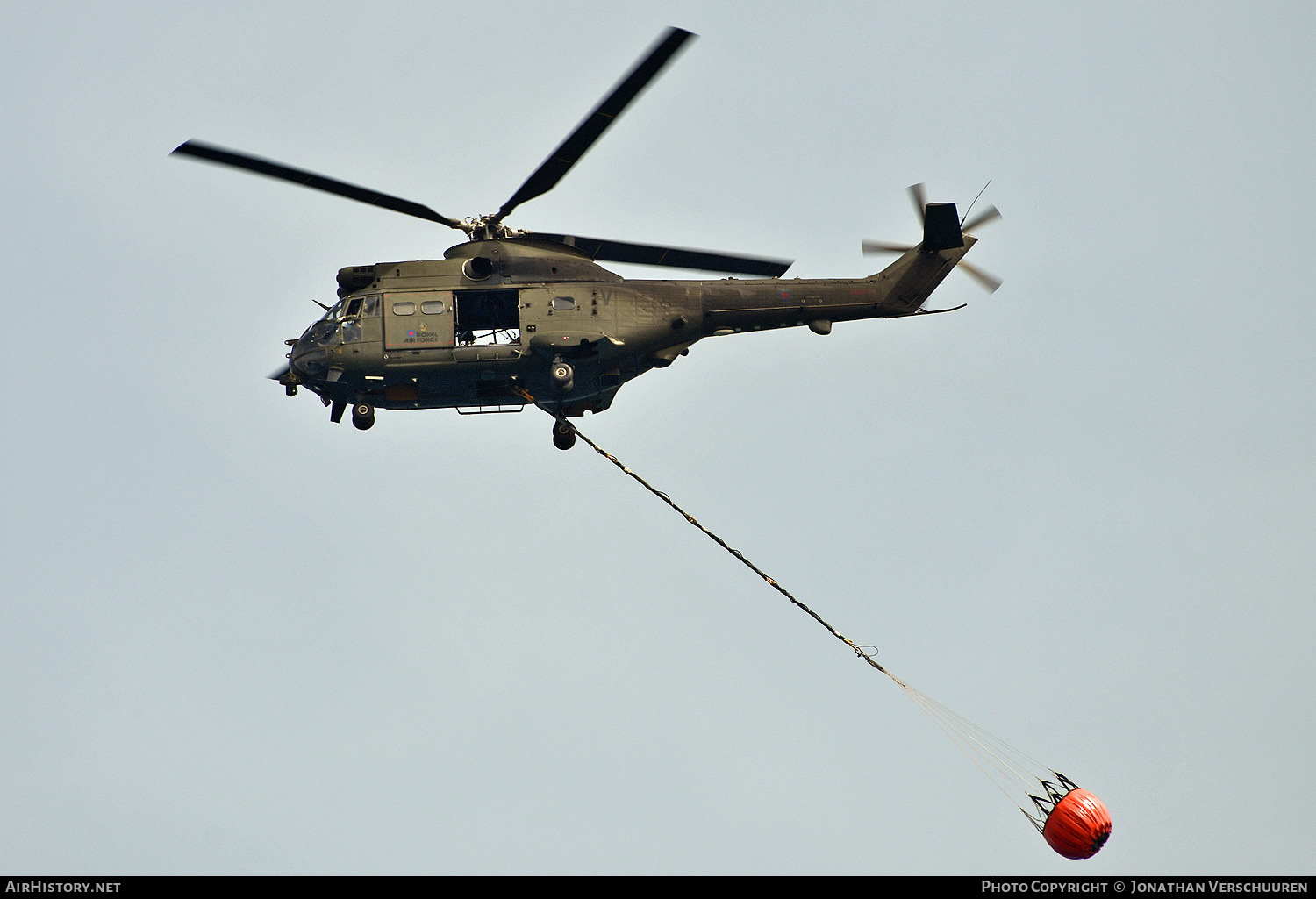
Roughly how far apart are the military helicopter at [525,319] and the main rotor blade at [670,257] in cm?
4

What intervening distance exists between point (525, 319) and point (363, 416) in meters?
4.25

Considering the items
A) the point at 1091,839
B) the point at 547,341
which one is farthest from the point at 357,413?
the point at 1091,839

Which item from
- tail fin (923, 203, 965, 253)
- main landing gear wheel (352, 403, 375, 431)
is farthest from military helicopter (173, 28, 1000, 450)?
tail fin (923, 203, 965, 253)

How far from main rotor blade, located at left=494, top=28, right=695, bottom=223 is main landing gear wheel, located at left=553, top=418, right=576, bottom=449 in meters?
5.24

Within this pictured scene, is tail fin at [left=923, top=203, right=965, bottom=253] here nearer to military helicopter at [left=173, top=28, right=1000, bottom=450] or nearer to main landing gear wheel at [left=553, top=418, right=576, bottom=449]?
military helicopter at [left=173, top=28, right=1000, bottom=450]

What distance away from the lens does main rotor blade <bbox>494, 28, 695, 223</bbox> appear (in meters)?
→ 30.8

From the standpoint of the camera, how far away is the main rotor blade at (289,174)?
32375 mm

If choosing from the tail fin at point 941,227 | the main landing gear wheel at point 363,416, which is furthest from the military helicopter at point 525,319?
the tail fin at point 941,227

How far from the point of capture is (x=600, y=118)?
1251 inches

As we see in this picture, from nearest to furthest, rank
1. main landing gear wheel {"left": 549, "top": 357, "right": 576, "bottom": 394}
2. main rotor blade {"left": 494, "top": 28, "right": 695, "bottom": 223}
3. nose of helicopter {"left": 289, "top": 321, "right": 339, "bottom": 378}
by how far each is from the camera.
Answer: main rotor blade {"left": 494, "top": 28, "right": 695, "bottom": 223}, main landing gear wheel {"left": 549, "top": 357, "right": 576, "bottom": 394}, nose of helicopter {"left": 289, "top": 321, "right": 339, "bottom": 378}

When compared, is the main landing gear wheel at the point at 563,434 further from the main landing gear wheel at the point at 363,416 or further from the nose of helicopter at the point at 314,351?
the nose of helicopter at the point at 314,351

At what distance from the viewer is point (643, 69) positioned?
102 feet
